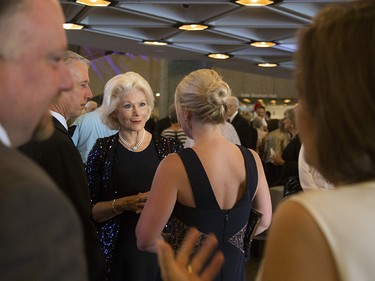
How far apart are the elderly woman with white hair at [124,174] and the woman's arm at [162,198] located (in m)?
0.57

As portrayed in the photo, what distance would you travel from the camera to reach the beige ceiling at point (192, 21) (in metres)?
7.14

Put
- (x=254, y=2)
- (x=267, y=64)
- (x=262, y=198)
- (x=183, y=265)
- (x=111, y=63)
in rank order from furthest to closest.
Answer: (x=111, y=63)
(x=267, y=64)
(x=254, y=2)
(x=262, y=198)
(x=183, y=265)

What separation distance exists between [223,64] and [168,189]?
34.4 feet

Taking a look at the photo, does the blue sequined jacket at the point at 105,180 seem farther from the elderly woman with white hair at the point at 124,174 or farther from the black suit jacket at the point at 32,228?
the black suit jacket at the point at 32,228

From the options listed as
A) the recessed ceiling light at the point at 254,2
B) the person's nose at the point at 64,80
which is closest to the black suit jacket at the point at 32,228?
the person's nose at the point at 64,80

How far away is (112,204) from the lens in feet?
9.70

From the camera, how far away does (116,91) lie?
3.30 meters

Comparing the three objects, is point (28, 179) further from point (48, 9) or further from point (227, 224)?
point (227, 224)

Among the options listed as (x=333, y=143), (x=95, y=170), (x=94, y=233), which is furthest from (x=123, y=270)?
(x=333, y=143)

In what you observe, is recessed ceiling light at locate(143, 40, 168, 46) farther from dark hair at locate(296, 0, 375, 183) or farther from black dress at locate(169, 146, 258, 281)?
dark hair at locate(296, 0, 375, 183)

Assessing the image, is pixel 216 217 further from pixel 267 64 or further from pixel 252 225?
pixel 267 64

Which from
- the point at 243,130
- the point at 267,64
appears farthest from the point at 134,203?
the point at 267,64

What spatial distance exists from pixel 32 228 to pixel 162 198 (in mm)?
1470

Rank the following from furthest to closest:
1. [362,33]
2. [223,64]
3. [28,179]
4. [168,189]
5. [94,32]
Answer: [223,64] → [94,32] → [168,189] → [362,33] → [28,179]
